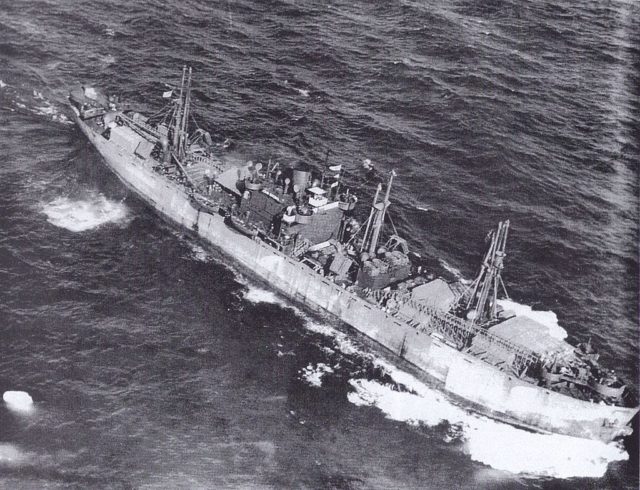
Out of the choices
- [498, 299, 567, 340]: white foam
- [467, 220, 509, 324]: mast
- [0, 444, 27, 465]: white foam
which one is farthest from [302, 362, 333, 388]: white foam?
[0, 444, 27, 465]: white foam

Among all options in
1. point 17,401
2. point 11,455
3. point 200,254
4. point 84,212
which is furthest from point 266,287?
point 11,455

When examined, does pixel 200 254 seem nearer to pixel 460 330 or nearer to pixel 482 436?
pixel 460 330

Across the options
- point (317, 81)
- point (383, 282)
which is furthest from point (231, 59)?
point (383, 282)

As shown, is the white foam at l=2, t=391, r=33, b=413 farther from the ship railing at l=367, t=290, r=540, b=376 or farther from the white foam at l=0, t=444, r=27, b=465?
the ship railing at l=367, t=290, r=540, b=376

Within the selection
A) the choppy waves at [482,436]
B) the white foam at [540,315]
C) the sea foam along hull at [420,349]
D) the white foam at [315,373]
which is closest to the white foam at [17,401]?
the white foam at [315,373]

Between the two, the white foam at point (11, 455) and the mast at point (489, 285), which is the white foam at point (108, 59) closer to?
the mast at point (489, 285)
